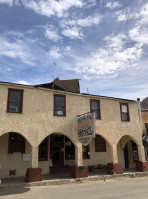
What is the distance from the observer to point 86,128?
1198 cm

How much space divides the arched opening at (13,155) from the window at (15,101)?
2.42 metres

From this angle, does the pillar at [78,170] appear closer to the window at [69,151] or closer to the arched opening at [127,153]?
the window at [69,151]

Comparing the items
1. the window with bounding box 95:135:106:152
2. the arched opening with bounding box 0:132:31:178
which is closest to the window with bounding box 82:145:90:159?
the window with bounding box 95:135:106:152

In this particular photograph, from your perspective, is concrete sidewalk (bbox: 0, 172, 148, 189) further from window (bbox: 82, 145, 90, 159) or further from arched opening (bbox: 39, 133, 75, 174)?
window (bbox: 82, 145, 90, 159)

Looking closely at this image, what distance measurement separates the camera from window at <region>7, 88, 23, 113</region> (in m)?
12.1

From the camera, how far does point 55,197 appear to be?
872 cm

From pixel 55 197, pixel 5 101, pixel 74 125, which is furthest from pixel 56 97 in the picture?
pixel 55 197

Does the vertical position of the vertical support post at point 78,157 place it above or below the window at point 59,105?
below

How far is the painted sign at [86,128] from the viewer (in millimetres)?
11144

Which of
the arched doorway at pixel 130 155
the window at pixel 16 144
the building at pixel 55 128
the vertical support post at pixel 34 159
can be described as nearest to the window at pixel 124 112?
the building at pixel 55 128

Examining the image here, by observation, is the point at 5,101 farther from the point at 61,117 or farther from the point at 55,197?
the point at 55,197

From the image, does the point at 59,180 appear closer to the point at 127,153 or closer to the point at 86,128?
the point at 86,128

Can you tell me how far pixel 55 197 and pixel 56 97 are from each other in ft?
22.9

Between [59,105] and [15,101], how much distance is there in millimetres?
3202
